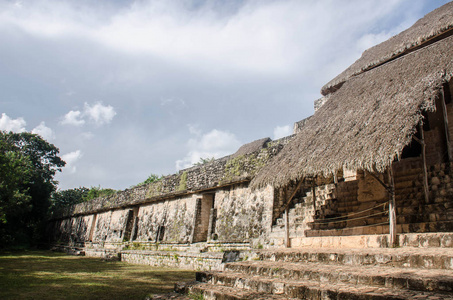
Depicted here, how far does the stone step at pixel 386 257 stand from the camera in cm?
A: 320

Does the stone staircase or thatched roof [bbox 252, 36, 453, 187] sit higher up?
thatched roof [bbox 252, 36, 453, 187]

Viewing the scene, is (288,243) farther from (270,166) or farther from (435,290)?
(435,290)

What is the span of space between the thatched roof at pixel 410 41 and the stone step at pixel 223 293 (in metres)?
6.89

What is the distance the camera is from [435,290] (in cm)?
258

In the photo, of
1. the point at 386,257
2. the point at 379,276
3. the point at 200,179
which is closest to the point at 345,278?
the point at 379,276

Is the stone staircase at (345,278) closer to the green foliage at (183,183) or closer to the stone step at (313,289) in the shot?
the stone step at (313,289)

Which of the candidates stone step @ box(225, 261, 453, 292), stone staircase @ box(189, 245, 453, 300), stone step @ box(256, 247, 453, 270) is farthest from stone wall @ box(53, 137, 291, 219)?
stone step @ box(225, 261, 453, 292)

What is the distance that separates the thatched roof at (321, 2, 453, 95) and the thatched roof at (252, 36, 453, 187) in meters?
0.78

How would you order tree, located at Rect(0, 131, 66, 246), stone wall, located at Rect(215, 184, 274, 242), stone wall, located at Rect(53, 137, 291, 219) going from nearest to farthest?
stone wall, located at Rect(215, 184, 274, 242) < stone wall, located at Rect(53, 137, 291, 219) < tree, located at Rect(0, 131, 66, 246)

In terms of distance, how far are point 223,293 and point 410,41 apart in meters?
7.31

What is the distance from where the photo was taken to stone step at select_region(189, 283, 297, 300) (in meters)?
3.41

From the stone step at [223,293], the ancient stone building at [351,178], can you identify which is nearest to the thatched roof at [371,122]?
the ancient stone building at [351,178]

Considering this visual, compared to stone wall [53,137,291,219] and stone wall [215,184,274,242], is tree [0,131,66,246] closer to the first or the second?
stone wall [53,137,291,219]

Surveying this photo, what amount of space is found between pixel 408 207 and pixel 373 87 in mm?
2502
